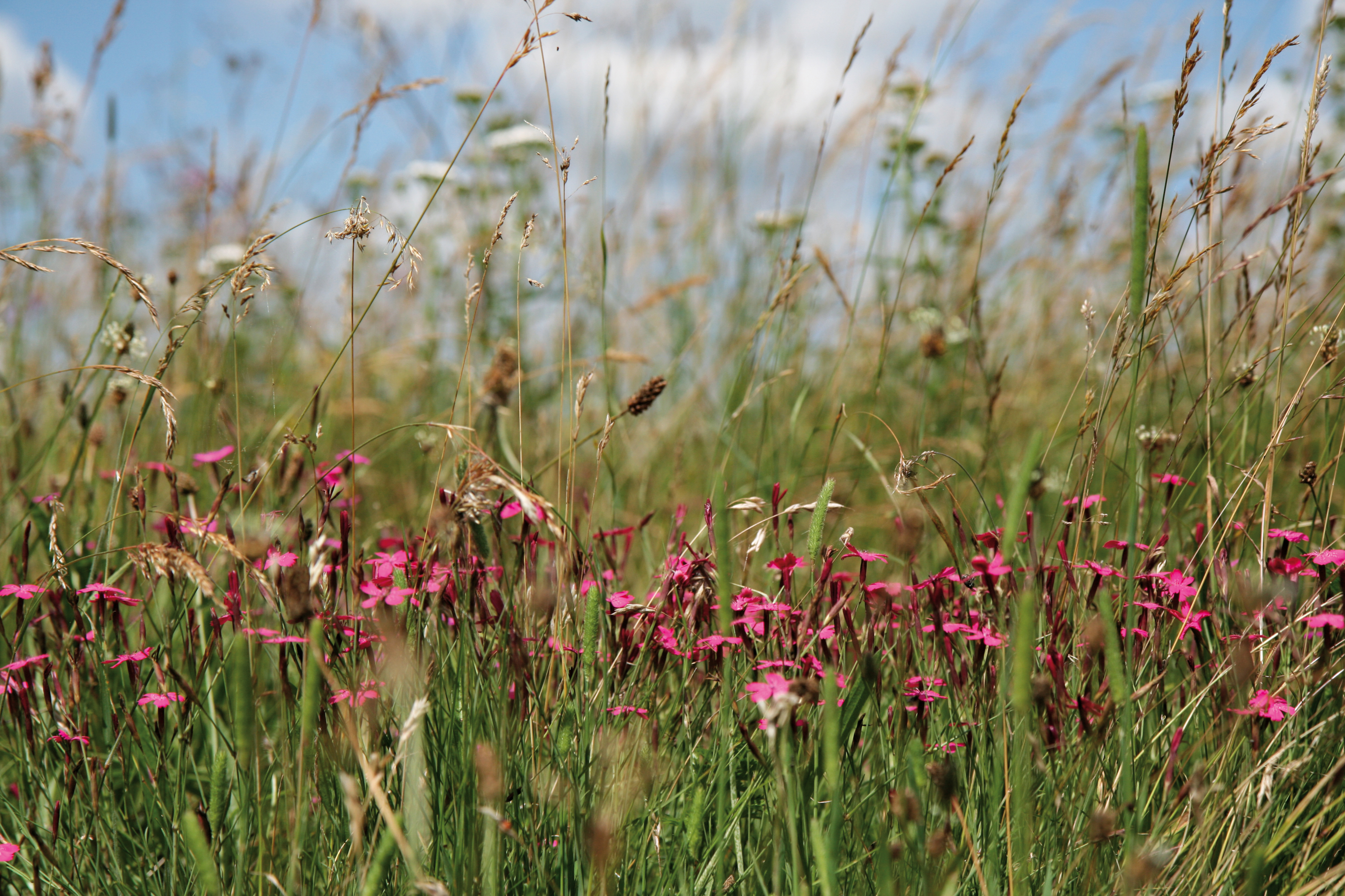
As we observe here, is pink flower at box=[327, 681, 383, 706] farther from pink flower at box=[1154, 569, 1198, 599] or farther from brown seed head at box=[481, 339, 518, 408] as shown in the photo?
brown seed head at box=[481, 339, 518, 408]

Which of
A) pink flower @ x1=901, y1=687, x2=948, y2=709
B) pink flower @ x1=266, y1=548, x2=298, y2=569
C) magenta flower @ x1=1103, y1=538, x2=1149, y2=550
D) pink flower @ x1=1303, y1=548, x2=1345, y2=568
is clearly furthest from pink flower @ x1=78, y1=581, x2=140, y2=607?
pink flower @ x1=1303, y1=548, x2=1345, y2=568

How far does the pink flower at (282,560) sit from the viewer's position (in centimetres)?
126

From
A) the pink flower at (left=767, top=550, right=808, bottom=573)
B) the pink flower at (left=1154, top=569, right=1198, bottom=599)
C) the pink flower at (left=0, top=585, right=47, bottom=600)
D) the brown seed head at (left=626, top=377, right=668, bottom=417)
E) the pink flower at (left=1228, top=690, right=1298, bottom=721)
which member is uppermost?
the brown seed head at (left=626, top=377, right=668, bottom=417)

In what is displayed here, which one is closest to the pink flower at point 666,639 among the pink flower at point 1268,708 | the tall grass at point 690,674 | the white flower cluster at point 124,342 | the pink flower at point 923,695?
the tall grass at point 690,674

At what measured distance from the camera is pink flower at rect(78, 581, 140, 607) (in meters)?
1.19

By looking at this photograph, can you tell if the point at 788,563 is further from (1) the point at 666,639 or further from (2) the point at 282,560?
(2) the point at 282,560

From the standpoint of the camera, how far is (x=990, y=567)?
4.00ft

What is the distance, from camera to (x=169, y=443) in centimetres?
117

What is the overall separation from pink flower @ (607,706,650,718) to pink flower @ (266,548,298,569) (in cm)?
46

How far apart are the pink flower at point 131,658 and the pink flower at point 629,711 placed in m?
0.60

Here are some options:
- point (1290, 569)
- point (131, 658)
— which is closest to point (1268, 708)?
point (1290, 569)

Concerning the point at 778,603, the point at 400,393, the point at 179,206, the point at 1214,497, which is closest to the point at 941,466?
the point at 1214,497

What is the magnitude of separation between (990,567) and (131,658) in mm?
1109

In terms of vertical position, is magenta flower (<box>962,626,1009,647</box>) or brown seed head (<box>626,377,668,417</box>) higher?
brown seed head (<box>626,377,668,417</box>)
